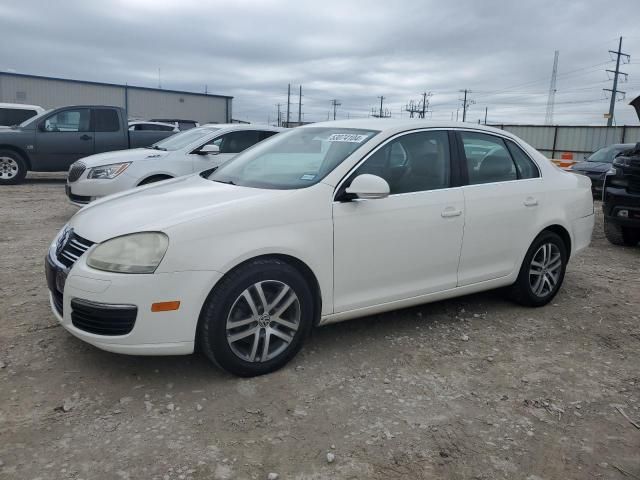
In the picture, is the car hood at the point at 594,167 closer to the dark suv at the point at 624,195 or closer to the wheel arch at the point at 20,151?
the dark suv at the point at 624,195

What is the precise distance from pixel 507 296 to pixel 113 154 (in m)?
5.79

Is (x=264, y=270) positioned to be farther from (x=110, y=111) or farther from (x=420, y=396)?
(x=110, y=111)

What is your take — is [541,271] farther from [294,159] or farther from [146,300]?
[146,300]

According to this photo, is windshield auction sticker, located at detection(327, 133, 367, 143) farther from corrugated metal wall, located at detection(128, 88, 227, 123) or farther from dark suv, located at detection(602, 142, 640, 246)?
corrugated metal wall, located at detection(128, 88, 227, 123)

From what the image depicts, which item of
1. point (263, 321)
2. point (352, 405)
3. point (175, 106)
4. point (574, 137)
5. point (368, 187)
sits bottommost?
point (352, 405)

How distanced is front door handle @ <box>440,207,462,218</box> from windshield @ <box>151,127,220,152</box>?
16.5ft

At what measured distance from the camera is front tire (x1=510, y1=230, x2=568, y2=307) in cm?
453

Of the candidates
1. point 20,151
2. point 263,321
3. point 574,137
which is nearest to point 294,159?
point 263,321

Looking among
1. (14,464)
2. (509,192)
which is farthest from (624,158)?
(14,464)

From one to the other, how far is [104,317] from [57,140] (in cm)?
1059

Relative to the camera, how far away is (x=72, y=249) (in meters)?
3.22

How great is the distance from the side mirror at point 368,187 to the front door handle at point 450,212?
675mm

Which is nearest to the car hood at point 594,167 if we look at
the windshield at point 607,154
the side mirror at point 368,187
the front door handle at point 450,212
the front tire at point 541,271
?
the windshield at point 607,154

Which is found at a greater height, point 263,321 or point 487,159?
point 487,159
